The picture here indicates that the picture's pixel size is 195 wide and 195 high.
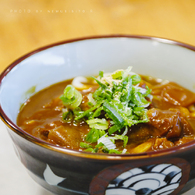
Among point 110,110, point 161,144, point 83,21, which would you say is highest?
point 83,21

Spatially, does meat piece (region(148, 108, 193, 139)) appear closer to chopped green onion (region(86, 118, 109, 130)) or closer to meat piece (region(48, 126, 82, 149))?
chopped green onion (region(86, 118, 109, 130))

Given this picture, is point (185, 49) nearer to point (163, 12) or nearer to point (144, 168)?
point (144, 168)

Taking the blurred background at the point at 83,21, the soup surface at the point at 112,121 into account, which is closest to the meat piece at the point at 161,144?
the soup surface at the point at 112,121

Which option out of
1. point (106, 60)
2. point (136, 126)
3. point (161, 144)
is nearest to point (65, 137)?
point (136, 126)

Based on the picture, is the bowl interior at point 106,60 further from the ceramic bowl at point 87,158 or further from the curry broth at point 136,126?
the curry broth at point 136,126

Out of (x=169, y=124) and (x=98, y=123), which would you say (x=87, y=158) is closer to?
(x=98, y=123)

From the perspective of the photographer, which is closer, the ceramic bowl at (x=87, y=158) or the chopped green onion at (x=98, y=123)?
the ceramic bowl at (x=87, y=158)

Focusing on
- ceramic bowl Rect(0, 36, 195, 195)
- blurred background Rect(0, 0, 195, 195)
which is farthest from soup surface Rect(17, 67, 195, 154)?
blurred background Rect(0, 0, 195, 195)
